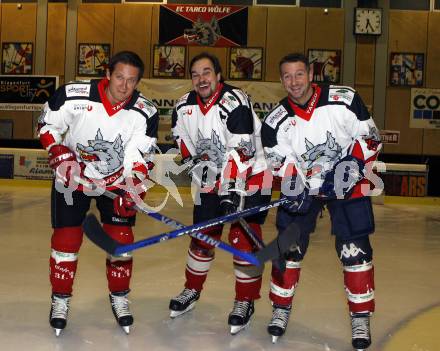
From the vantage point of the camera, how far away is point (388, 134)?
36.2ft

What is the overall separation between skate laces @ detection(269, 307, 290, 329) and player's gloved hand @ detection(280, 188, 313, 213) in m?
0.43

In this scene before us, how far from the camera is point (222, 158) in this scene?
3012 mm

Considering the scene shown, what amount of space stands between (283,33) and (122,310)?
29.3 ft

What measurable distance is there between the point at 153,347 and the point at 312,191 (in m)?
0.86

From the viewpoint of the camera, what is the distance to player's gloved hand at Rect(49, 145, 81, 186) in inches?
105

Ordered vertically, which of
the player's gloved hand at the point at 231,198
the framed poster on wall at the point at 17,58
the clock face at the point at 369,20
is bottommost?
the player's gloved hand at the point at 231,198

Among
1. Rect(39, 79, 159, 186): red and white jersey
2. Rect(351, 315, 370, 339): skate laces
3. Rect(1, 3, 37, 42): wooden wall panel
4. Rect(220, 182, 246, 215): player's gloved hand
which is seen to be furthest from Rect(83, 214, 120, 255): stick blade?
Rect(1, 3, 37, 42): wooden wall panel

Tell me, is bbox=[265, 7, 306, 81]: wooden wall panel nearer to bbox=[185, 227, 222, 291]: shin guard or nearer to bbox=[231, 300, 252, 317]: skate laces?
bbox=[185, 227, 222, 291]: shin guard

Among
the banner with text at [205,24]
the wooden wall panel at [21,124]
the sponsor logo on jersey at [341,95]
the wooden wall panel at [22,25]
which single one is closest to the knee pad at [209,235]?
the sponsor logo on jersey at [341,95]

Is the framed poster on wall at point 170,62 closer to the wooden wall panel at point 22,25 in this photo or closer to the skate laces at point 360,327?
the wooden wall panel at point 22,25

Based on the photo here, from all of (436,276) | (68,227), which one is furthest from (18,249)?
(436,276)

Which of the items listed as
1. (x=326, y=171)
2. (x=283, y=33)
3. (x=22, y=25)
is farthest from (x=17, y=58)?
(x=326, y=171)

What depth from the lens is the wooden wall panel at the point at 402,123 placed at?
11.0 meters

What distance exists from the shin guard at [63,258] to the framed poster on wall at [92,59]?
8931mm
